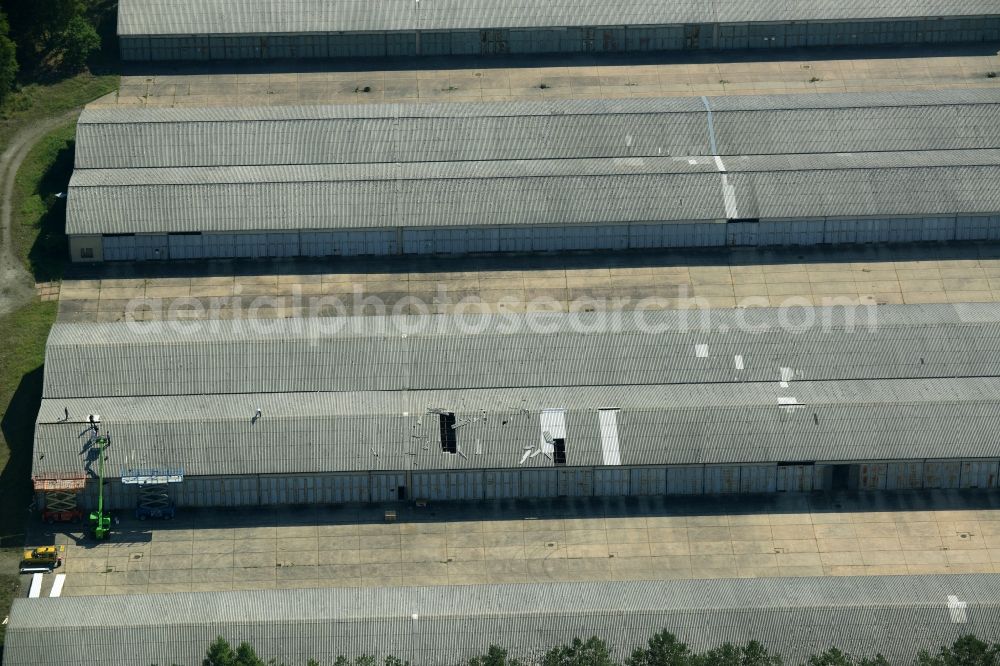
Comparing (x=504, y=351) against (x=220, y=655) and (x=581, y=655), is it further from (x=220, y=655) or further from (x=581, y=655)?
(x=220, y=655)

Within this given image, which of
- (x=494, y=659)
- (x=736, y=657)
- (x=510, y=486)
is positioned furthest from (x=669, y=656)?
(x=510, y=486)

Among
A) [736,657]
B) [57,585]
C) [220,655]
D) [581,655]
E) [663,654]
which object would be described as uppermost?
[57,585]

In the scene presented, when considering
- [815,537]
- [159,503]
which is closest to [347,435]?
[159,503]

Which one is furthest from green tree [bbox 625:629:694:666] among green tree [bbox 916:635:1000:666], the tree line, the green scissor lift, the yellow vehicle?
the yellow vehicle

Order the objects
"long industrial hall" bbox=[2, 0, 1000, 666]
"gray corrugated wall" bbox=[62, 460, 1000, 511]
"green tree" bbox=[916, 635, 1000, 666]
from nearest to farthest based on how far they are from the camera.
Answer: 1. "green tree" bbox=[916, 635, 1000, 666]
2. "long industrial hall" bbox=[2, 0, 1000, 666]
3. "gray corrugated wall" bbox=[62, 460, 1000, 511]

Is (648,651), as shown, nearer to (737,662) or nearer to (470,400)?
(737,662)

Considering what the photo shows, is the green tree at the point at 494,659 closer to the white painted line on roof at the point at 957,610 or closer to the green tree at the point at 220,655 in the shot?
the green tree at the point at 220,655

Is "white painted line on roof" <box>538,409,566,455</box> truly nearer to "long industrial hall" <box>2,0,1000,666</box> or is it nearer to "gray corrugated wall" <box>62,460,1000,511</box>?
"long industrial hall" <box>2,0,1000,666</box>

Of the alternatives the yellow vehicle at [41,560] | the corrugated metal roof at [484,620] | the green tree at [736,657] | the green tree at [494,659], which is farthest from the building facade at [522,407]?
the green tree at [736,657]
